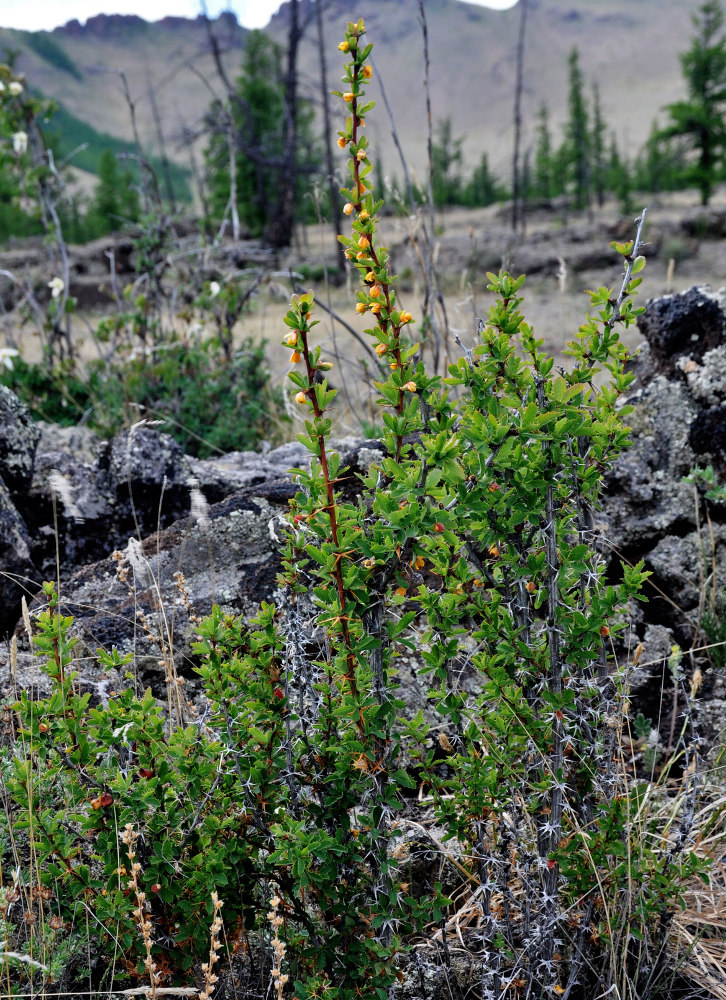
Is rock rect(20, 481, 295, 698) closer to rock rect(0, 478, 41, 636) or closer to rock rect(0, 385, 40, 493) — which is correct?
rock rect(0, 478, 41, 636)

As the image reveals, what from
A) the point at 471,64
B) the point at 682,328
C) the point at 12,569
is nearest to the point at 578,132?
the point at 682,328

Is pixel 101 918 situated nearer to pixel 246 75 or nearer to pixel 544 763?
pixel 544 763

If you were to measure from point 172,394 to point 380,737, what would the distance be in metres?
3.86

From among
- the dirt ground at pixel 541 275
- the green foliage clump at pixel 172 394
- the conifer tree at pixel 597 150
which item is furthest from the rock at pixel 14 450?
the conifer tree at pixel 597 150

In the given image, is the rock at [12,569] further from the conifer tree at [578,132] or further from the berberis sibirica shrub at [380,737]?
the conifer tree at [578,132]

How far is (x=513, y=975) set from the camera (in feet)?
5.30

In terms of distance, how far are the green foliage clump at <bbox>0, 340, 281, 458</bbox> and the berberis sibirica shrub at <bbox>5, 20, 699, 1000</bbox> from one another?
9.84 ft

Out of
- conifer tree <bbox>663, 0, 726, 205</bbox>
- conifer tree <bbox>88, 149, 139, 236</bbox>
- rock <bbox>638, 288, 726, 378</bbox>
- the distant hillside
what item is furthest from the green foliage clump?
the distant hillside

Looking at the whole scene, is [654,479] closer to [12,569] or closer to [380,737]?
[380,737]

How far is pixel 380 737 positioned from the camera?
1436mm

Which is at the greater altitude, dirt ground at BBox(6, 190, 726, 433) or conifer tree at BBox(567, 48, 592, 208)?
conifer tree at BBox(567, 48, 592, 208)

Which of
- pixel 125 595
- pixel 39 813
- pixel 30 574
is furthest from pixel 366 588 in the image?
pixel 30 574

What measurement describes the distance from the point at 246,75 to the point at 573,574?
31.0 meters

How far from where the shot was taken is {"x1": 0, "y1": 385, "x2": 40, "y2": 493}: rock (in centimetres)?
286
